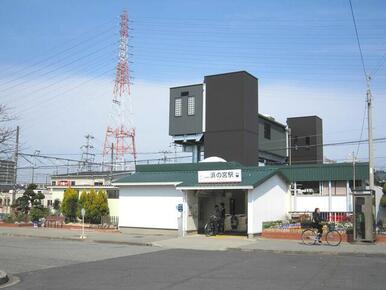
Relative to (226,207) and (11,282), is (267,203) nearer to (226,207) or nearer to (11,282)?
(226,207)

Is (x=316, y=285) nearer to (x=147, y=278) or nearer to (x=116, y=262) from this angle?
(x=147, y=278)

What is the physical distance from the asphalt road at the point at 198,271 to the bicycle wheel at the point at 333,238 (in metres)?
3.71

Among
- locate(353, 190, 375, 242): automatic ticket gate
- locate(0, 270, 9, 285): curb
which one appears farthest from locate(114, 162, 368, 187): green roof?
locate(0, 270, 9, 285): curb

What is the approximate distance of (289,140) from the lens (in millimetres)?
58125

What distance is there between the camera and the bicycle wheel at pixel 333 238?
Answer: 2350 cm

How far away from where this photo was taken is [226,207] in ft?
110

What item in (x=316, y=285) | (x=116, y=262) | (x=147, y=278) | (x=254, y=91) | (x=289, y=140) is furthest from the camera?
(x=289, y=140)

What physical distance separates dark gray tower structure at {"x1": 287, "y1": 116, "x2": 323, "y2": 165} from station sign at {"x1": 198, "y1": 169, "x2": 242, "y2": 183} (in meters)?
30.5

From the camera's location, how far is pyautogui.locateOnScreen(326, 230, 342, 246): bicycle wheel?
23.5m

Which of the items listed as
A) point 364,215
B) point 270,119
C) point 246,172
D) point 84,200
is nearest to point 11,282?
point 364,215

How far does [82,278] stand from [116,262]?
3.96 meters

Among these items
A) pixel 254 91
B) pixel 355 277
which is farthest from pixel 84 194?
pixel 355 277

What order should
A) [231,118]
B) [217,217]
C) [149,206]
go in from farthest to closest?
[231,118], [149,206], [217,217]

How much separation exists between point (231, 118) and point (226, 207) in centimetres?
1275
